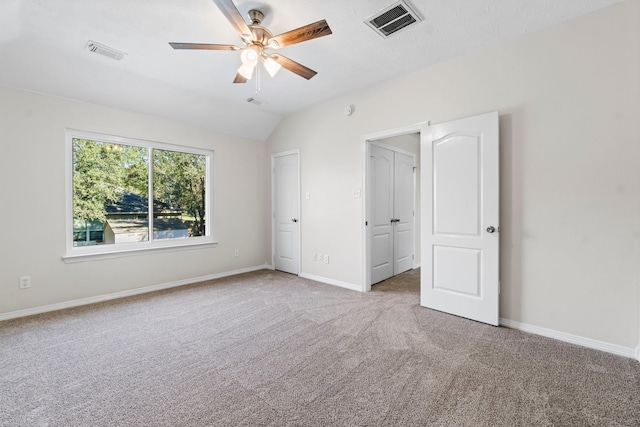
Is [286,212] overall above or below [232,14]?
below

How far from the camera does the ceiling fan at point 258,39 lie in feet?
6.40

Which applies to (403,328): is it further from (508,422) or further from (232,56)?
(232,56)

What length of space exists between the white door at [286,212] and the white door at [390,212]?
4.37 feet

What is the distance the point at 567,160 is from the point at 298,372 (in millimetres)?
2846

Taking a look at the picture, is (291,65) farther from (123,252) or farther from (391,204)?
(123,252)

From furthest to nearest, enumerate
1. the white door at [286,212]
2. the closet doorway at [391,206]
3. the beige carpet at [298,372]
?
the white door at [286,212] → the closet doorway at [391,206] → the beige carpet at [298,372]

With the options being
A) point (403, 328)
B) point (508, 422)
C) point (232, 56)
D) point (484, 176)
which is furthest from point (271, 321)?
point (232, 56)

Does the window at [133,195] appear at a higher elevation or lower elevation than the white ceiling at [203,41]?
lower

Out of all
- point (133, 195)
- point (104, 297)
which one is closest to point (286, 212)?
point (133, 195)

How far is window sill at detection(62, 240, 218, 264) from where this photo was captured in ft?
11.0

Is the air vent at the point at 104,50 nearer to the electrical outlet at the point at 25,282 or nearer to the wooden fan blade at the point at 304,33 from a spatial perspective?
the wooden fan blade at the point at 304,33

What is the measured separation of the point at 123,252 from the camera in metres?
3.73

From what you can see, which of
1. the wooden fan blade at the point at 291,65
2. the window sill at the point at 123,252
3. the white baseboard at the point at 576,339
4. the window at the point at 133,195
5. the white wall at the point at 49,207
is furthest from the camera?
the window at the point at 133,195

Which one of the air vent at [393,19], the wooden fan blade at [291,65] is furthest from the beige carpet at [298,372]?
the air vent at [393,19]
